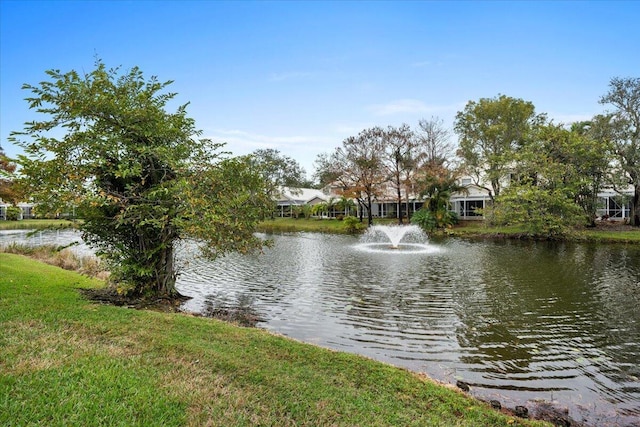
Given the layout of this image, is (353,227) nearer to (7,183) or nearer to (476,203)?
(476,203)

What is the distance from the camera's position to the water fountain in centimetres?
2261

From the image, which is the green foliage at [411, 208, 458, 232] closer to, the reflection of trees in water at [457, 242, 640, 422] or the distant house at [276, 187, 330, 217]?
the reflection of trees in water at [457, 242, 640, 422]

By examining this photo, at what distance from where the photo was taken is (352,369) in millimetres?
5020

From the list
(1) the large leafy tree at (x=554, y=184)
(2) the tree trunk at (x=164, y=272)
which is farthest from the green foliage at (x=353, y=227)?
(2) the tree trunk at (x=164, y=272)

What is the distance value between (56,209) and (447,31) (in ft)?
58.9

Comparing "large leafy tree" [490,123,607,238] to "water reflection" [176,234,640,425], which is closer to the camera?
"water reflection" [176,234,640,425]

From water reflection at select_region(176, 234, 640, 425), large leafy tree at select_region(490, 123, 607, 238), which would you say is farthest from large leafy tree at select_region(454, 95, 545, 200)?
water reflection at select_region(176, 234, 640, 425)

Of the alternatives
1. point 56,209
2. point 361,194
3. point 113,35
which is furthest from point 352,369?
point 361,194

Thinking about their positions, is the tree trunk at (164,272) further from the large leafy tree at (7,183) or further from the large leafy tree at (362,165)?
the large leafy tree at (362,165)

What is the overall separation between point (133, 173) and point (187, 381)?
4.89m

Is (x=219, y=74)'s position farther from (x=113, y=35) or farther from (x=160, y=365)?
(x=160, y=365)

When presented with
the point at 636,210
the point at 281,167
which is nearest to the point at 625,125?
the point at 636,210

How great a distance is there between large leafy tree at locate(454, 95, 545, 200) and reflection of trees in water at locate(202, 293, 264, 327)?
96.6ft

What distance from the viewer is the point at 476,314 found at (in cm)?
946
